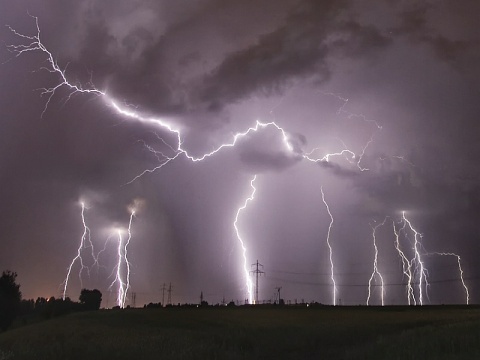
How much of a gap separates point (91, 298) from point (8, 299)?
35.4 metres

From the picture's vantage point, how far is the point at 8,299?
188 feet

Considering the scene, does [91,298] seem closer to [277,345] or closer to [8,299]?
[8,299]

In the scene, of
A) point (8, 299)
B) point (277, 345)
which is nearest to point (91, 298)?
point (8, 299)

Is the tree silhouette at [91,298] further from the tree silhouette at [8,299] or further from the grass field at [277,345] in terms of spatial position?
the grass field at [277,345]

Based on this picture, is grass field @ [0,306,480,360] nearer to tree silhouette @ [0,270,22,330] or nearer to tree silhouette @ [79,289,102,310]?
tree silhouette @ [0,270,22,330]

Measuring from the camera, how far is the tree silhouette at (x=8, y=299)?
2149 inches

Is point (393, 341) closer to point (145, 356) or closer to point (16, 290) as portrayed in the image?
point (145, 356)

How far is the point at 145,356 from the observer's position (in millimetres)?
19297

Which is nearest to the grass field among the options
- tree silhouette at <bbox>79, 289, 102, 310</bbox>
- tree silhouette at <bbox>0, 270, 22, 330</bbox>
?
tree silhouette at <bbox>0, 270, 22, 330</bbox>

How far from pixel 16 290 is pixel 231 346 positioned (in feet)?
147

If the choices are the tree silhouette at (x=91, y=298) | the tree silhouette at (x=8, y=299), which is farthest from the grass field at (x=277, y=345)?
the tree silhouette at (x=91, y=298)

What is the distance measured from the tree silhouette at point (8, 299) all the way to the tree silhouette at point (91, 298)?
92.8 ft

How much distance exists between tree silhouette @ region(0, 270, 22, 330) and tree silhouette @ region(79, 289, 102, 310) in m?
28.3

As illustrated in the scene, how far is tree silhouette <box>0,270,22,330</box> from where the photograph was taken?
5459 centimetres
